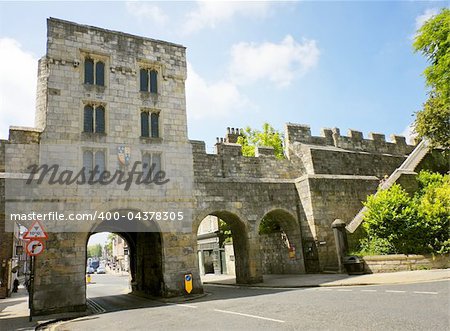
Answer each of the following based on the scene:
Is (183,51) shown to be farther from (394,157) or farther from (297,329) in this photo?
(394,157)

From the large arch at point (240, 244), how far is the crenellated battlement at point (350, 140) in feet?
23.0

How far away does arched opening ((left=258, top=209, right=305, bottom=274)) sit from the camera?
782 inches

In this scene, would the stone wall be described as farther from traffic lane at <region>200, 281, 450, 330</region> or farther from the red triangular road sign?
the red triangular road sign

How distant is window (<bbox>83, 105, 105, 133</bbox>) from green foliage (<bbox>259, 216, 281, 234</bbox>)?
12.0 m

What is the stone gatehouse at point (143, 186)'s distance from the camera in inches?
557

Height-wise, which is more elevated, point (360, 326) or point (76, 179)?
point (76, 179)

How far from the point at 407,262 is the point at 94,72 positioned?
16665mm

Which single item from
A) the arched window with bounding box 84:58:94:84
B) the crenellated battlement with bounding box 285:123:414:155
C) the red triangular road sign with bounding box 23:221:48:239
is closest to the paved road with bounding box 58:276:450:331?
the red triangular road sign with bounding box 23:221:48:239

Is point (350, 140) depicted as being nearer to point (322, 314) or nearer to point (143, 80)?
point (143, 80)

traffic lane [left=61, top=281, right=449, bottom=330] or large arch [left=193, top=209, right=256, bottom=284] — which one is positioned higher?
large arch [left=193, top=209, right=256, bottom=284]

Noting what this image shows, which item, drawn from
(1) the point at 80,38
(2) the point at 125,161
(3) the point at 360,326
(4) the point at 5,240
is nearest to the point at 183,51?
(1) the point at 80,38

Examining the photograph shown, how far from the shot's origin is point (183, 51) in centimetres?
1875

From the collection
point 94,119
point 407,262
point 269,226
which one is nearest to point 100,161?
point 94,119

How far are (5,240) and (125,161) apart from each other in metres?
7.12
